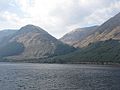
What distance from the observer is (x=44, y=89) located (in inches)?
4498

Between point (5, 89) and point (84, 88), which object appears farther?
point (84, 88)

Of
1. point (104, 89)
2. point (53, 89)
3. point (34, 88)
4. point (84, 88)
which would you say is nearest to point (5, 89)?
point (34, 88)

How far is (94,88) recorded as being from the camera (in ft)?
386

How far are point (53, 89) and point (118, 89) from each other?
89.3ft

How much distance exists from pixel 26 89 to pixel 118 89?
38.3 meters

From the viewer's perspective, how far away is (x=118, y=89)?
112938 mm

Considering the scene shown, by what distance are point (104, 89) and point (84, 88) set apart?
8898 mm

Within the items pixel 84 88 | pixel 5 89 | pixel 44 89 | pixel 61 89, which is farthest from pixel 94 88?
pixel 5 89

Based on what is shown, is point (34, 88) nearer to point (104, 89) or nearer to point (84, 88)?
point (84, 88)

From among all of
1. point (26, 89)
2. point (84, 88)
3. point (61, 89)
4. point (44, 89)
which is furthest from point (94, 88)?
point (26, 89)

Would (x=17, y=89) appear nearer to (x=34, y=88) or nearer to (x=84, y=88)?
(x=34, y=88)

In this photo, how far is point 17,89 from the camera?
114m

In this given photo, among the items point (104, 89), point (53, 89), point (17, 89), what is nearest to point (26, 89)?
point (17, 89)

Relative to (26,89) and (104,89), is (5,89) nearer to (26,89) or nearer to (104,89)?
(26,89)
